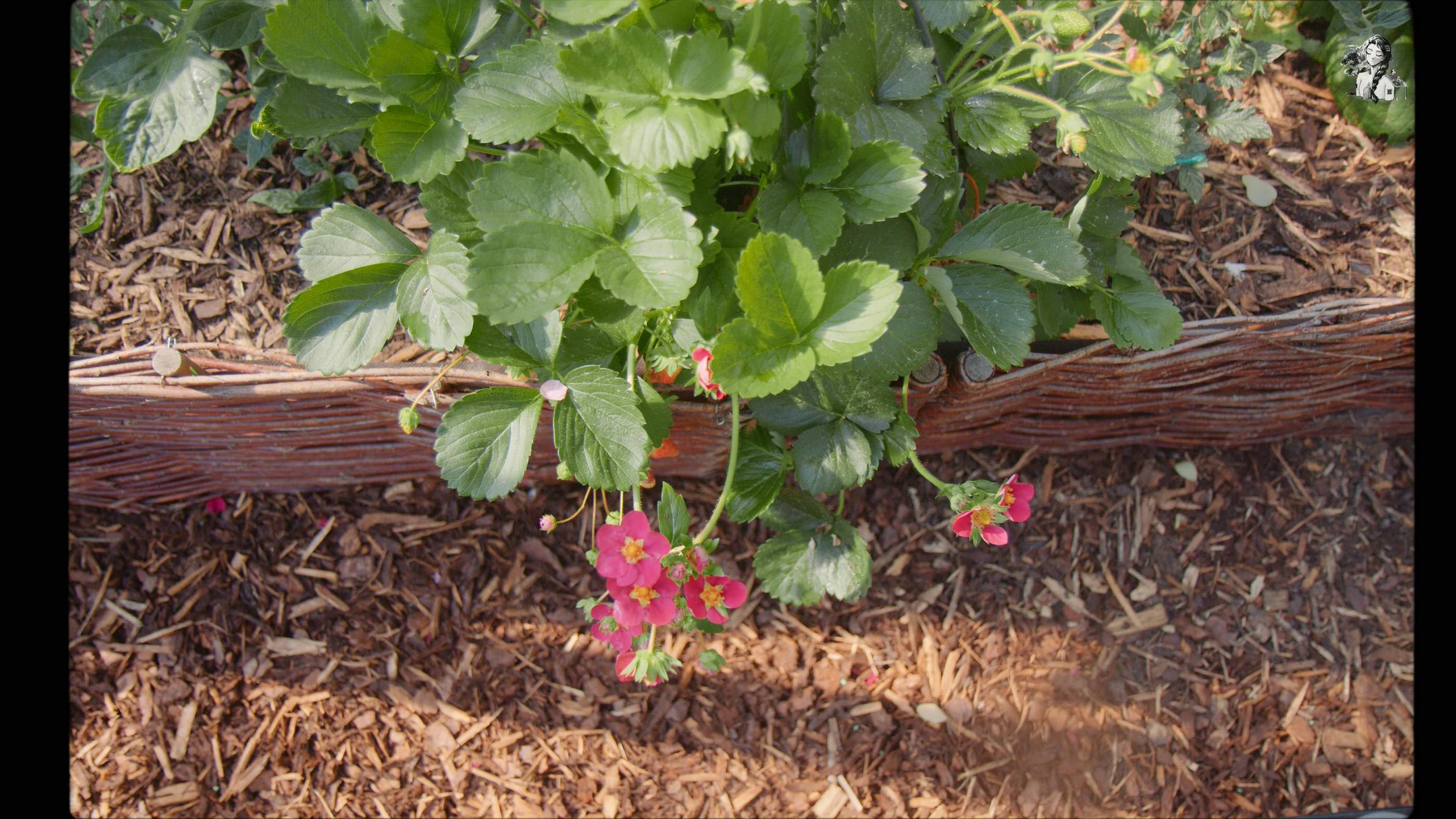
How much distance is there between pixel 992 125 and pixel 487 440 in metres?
0.75

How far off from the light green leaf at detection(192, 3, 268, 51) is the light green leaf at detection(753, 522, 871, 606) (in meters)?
1.00

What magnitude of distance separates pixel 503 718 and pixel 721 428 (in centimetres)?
72

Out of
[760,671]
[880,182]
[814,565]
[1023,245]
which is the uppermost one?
[880,182]

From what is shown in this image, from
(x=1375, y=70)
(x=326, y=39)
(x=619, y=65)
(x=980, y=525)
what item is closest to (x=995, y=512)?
(x=980, y=525)

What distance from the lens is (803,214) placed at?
1071 millimetres

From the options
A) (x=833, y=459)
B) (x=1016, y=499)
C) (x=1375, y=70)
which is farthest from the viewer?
(x=1375, y=70)

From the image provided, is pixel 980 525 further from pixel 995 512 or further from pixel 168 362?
pixel 168 362

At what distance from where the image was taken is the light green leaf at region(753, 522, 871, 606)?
1.33m

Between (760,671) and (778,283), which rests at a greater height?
(778,283)

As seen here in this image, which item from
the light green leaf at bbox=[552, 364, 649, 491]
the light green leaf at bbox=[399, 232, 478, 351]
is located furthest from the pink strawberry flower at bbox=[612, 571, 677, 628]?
the light green leaf at bbox=[399, 232, 478, 351]

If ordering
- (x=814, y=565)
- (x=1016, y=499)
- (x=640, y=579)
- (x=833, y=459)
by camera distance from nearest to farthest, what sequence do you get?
(x=640, y=579) → (x=1016, y=499) → (x=833, y=459) → (x=814, y=565)

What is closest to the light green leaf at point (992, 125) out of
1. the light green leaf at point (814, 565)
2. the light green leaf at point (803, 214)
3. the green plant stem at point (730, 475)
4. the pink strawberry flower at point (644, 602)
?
the light green leaf at point (803, 214)

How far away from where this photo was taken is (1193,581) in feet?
6.03

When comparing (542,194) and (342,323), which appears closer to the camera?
(542,194)
